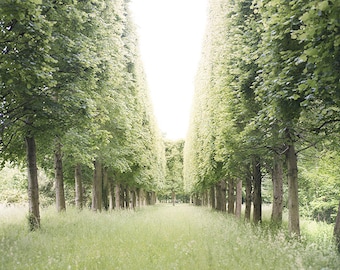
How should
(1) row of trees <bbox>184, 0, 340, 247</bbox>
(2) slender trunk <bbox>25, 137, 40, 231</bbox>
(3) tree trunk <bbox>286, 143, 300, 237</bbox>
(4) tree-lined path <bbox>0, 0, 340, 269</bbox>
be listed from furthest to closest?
(2) slender trunk <bbox>25, 137, 40, 231</bbox> → (3) tree trunk <bbox>286, 143, 300, 237</bbox> → (4) tree-lined path <bbox>0, 0, 340, 269</bbox> → (1) row of trees <bbox>184, 0, 340, 247</bbox>

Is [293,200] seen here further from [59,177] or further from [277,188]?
[59,177]

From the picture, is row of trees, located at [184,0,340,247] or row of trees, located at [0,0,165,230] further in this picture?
row of trees, located at [0,0,165,230]

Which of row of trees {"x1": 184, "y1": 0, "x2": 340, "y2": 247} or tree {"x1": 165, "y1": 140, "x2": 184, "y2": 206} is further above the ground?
row of trees {"x1": 184, "y1": 0, "x2": 340, "y2": 247}

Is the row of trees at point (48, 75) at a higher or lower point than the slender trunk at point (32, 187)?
higher

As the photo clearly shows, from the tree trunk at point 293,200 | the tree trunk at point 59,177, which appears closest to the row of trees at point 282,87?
the tree trunk at point 293,200

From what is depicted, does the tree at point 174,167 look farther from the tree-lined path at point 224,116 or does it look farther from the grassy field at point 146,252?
the grassy field at point 146,252

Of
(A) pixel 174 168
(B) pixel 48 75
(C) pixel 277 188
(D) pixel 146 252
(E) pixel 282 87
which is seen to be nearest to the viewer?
(E) pixel 282 87

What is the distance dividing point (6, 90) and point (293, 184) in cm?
901

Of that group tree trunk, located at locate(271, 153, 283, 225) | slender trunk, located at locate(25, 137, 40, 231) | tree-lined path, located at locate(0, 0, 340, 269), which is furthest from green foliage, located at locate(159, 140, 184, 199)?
slender trunk, located at locate(25, 137, 40, 231)

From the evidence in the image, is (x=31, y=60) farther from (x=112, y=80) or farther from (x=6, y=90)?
(x=112, y=80)

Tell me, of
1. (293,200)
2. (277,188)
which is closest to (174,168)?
(277,188)

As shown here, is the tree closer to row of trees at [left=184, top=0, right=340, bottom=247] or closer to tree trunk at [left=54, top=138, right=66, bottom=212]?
row of trees at [left=184, top=0, right=340, bottom=247]

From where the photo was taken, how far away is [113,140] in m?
18.2

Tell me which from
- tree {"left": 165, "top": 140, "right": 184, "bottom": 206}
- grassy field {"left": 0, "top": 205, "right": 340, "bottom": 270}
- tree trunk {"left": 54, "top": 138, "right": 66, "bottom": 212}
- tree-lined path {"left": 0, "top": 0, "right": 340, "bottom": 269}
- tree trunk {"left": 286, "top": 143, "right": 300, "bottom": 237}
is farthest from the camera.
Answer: tree {"left": 165, "top": 140, "right": 184, "bottom": 206}
